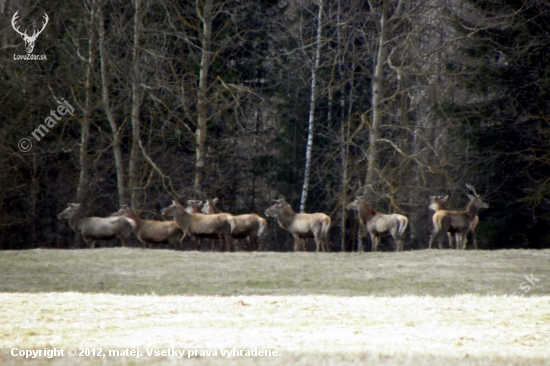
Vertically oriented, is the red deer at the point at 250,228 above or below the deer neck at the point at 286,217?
below

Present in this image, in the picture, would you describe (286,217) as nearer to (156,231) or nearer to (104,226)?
(156,231)

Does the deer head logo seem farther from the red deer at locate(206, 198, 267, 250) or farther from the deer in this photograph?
the deer

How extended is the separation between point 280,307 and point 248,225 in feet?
40.7

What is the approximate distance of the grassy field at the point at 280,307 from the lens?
6.81 meters

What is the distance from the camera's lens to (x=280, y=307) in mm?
9766

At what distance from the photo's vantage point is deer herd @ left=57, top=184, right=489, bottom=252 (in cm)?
2173

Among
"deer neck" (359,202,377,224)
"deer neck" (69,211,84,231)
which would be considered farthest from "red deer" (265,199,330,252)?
"deer neck" (69,211,84,231)

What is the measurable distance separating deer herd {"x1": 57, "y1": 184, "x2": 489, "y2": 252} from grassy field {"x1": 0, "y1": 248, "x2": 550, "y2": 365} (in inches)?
162

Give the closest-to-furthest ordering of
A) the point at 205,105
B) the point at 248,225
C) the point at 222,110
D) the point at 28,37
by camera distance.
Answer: the point at 248,225 → the point at 205,105 → the point at 222,110 → the point at 28,37

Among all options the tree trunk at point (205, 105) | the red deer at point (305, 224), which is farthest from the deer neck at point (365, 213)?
the tree trunk at point (205, 105)

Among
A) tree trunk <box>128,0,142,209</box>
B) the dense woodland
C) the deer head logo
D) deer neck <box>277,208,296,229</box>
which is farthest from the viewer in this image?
the deer head logo

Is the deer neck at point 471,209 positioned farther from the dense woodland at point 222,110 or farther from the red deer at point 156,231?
the red deer at point 156,231

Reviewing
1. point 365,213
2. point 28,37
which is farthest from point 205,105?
point 365,213

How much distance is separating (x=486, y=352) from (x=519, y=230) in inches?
915
